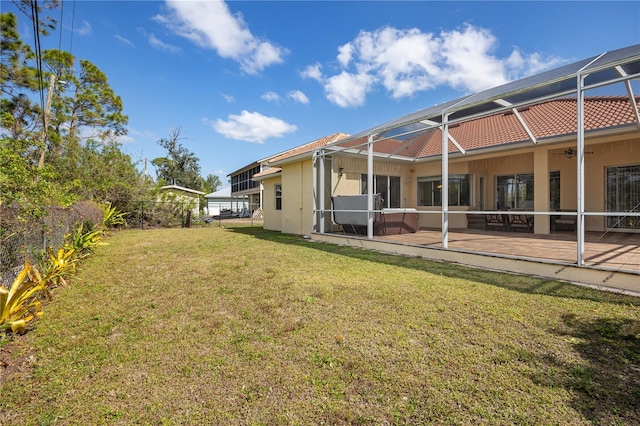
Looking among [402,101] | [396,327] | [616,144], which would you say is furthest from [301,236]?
[402,101]

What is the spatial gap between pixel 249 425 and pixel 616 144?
1298cm

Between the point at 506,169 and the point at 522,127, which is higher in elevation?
the point at 522,127

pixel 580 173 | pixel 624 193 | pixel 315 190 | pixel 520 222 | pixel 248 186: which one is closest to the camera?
pixel 580 173

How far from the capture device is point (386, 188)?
12945 millimetres

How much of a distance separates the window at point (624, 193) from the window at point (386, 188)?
23.3 ft

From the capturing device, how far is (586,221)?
1009 cm

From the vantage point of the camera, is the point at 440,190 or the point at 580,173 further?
the point at 440,190

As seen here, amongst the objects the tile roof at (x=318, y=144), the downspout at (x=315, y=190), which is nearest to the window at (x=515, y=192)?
the tile roof at (x=318, y=144)

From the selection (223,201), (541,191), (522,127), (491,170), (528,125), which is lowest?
(541,191)

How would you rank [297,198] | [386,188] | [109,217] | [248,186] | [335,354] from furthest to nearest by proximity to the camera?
[248,186] < [109,217] < [386,188] < [297,198] < [335,354]

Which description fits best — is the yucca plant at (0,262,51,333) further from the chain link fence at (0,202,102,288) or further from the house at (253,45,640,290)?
the house at (253,45,640,290)

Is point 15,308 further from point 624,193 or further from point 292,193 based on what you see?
point 624,193

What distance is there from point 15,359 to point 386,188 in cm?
1197

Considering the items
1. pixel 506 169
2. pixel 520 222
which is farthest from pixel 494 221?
pixel 506 169
